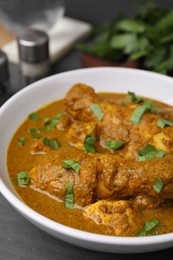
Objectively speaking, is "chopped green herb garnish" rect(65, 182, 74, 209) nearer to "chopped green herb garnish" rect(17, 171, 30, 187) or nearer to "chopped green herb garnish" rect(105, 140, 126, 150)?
"chopped green herb garnish" rect(17, 171, 30, 187)

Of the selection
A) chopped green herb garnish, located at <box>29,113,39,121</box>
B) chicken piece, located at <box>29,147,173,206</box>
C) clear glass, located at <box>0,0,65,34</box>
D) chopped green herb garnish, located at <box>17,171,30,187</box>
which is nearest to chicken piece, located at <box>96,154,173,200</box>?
chicken piece, located at <box>29,147,173,206</box>

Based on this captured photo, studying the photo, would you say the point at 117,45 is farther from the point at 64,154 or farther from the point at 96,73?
the point at 64,154

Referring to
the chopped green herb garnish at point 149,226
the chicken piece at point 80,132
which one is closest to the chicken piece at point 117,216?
the chopped green herb garnish at point 149,226

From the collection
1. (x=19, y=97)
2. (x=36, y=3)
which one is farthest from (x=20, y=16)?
(x=19, y=97)

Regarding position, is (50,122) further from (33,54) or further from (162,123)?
(33,54)

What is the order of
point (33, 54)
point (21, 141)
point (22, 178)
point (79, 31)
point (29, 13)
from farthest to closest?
point (79, 31), point (29, 13), point (33, 54), point (21, 141), point (22, 178)

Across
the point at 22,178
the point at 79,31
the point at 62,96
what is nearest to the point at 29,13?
the point at 79,31

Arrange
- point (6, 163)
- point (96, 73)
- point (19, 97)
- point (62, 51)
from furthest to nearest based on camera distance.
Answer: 1. point (62, 51)
2. point (96, 73)
3. point (19, 97)
4. point (6, 163)

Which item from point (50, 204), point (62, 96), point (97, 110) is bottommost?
point (62, 96)

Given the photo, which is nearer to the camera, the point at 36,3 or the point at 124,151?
the point at 124,151
